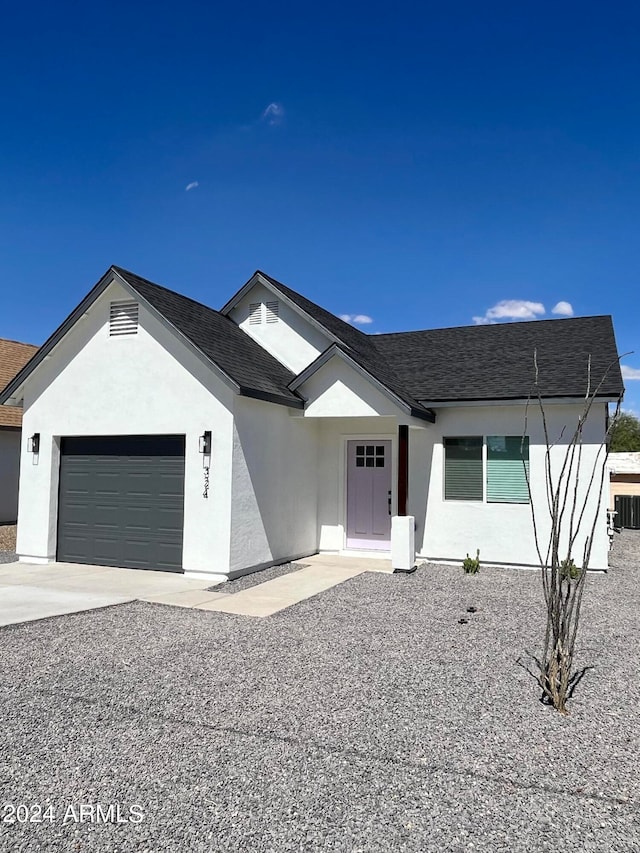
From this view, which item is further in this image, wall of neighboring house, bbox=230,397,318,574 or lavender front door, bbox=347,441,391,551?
lavender front door, bbox=347,441,391,551

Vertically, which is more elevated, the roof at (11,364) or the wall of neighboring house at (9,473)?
the roof at (11,364)

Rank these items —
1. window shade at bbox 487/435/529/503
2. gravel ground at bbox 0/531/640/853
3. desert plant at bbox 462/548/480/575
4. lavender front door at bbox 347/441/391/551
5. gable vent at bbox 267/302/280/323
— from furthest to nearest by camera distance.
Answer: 1. gable vent at bbox 267/302/280/323
2. lavender front door at bbox 347/441/391/551
3. window shade at bbox 487/435/529/503
4. desert plant at bbox 462/548/480/575
5. gravel ground at bbox 0/531/640/853

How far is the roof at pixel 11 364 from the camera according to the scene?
18.4 metres

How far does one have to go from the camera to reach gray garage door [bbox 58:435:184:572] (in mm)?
10672

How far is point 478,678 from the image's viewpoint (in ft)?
18.0

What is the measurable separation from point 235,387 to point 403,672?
5642mm

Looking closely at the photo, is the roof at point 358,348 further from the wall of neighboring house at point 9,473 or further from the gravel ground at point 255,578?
the wall of neighboring house at point 9,473

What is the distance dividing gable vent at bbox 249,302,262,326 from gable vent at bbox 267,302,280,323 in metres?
0.23

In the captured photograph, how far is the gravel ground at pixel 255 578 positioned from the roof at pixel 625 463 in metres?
20.4

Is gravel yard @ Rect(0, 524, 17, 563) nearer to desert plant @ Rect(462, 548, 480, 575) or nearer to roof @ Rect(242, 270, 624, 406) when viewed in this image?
roof @ Rect(242, 270, 624, 406)

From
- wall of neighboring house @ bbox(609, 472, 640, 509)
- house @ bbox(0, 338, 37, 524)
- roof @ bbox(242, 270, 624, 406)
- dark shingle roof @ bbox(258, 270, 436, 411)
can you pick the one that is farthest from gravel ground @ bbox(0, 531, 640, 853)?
wall of neighboring house @ bbox(609, 472, 640, 509)

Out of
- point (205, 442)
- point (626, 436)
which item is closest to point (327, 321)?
point (205, 442)

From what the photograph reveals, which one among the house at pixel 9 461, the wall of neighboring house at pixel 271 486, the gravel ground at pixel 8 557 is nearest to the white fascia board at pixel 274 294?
the wall of neighboring house at pixel 271 486

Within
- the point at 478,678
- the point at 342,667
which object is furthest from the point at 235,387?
the point at 478,678
